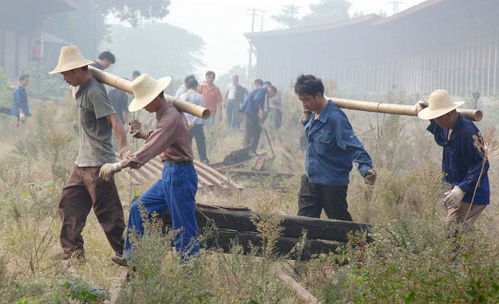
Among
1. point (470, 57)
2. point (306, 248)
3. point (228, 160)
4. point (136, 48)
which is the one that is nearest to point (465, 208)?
point (306, 248)

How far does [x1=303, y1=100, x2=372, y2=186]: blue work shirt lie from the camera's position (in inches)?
258

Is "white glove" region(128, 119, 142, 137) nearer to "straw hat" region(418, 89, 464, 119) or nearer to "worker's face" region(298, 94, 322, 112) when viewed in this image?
"worker's face" region(298, 94, 322, 112)

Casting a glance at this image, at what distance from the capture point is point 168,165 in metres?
5.88

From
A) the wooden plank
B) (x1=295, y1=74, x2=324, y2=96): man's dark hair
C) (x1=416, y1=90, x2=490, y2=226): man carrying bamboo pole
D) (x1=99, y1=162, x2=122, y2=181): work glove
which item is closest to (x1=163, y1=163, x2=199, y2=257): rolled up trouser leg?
(x1=99, y1=162, x2=122, y2=181): work glove

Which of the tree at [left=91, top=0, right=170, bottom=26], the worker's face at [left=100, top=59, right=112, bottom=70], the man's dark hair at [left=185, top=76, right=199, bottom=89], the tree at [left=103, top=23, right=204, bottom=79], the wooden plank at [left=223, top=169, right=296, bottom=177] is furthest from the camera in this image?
the tree at [left=103, top=23, right=204, bottom=79]

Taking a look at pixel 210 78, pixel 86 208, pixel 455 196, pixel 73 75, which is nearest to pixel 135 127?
pixel 73 75

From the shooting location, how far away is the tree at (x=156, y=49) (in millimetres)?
87919

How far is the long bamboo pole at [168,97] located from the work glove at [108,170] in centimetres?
64

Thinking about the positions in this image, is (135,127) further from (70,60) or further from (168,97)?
(70,60)

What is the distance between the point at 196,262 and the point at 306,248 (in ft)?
5.25

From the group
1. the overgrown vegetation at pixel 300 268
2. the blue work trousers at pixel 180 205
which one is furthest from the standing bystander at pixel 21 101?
the blue work trousers at pixel 180 205

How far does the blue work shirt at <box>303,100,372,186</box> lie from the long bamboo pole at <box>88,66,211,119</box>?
1.27 metres

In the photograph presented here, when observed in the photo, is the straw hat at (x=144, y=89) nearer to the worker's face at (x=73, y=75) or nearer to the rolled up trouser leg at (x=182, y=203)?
the rolled up trouser leg at (x=182, y=203)

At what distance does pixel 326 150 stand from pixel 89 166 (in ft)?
6.38
